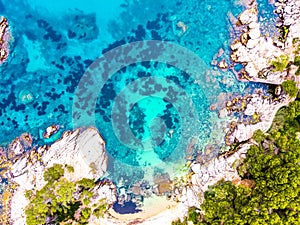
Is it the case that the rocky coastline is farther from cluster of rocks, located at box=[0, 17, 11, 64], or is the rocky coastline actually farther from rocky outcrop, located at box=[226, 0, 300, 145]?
cluster of rocks, located at box=[0, 17, 11, 64]

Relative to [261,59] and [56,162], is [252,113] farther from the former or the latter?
[56,162]

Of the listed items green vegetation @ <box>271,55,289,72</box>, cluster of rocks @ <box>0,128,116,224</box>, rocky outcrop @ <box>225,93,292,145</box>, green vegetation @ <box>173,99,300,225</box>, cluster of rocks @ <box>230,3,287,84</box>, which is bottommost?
green vegetation @ <box>173,99,300,225</box>

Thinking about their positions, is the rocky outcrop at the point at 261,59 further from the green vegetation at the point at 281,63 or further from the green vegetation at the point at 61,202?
the green vegetation at the point at 61,202

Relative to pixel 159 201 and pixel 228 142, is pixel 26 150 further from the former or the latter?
pixel 228 142

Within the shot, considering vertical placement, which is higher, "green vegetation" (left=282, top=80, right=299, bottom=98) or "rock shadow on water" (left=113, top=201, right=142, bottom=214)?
"green vegetation" (left=282, top=80, right=299, bottom=98)

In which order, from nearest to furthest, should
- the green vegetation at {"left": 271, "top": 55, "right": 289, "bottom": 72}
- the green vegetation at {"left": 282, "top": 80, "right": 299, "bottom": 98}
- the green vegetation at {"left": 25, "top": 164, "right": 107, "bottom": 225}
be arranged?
the green vegetation at {"left": 25, "top": 164, "right": 107, "bottom": 225}
the green vegetation at {"left": 282, "top": 80, "right": 299, "bottom": 98}
the green vegetation at {"left": 271, "top": 55, "right": 289, "bottom": 72}

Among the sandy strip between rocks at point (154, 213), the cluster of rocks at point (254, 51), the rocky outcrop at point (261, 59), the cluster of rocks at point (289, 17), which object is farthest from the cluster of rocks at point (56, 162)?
the cluster of rocks at point (289, 17)

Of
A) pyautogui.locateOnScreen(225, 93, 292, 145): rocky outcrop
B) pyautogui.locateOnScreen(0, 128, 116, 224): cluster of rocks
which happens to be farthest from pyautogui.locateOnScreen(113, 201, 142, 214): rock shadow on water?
pyautogui.locateOnScreen(225, 93, 292, 145): rocky outcrop

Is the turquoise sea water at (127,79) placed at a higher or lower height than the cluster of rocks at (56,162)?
higher
